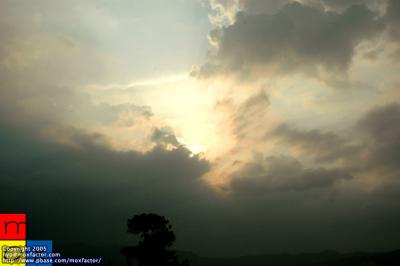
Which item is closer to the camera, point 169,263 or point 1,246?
point 169,263

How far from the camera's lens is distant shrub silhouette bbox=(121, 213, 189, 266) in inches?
1802

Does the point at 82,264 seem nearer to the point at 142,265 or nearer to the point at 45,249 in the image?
the point at 45,249

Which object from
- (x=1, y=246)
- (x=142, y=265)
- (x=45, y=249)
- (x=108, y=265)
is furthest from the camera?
(x=108, y=265)

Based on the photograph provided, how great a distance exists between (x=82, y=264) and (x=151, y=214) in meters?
21.5

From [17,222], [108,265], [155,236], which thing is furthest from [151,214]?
[17,222]

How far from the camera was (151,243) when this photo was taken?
152ft

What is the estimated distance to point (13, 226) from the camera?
53.5 metres

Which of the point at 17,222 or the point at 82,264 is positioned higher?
the point at 17,222

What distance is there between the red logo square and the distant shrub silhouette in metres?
19.2

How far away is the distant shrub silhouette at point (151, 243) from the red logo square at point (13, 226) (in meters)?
19.2

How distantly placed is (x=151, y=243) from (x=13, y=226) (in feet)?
78.4

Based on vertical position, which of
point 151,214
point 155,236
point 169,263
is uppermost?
point 151,214

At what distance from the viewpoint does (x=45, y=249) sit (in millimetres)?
55625

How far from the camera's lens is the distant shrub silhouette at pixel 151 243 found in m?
45.8
